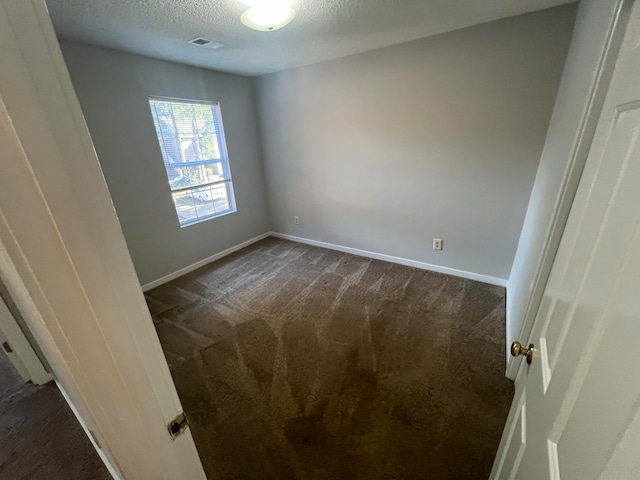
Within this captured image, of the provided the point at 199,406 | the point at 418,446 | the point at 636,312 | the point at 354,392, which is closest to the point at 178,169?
the point at 199,406

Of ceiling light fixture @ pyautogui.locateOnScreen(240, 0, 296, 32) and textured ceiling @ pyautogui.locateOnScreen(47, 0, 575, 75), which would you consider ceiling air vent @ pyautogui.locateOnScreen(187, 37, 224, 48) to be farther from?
ceiling light fixture @ pyautogui.locateOnScreen(240, 0, 296, 32)

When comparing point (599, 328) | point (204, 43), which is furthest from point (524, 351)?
point (204, 43)

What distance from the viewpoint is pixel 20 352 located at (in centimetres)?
178

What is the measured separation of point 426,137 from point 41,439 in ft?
11.9

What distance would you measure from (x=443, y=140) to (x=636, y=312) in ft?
8.67

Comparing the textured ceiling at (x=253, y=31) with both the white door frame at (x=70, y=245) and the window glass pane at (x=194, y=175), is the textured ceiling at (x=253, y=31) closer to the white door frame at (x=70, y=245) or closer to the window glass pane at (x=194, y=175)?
the window glass pane at (x=194, y=175)

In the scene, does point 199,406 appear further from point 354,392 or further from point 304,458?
point 354,392

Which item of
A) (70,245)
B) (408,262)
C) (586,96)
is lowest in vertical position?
(408,262)

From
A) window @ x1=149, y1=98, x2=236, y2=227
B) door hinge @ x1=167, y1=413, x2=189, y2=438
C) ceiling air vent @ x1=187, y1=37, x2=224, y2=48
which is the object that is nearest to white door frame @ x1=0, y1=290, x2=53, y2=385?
window @ x1=149, y1=98, x2=236, y2=227

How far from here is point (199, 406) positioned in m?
1.68

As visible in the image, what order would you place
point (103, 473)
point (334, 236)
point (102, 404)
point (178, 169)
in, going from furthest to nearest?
point (334, 236) → point (178, 169) → point (103, 473) → point (102, 404)

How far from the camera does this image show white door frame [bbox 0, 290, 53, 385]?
5.55 ft

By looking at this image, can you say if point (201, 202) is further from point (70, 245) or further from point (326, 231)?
point (70, 245)

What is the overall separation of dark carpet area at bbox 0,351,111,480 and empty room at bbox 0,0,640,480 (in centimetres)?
3
